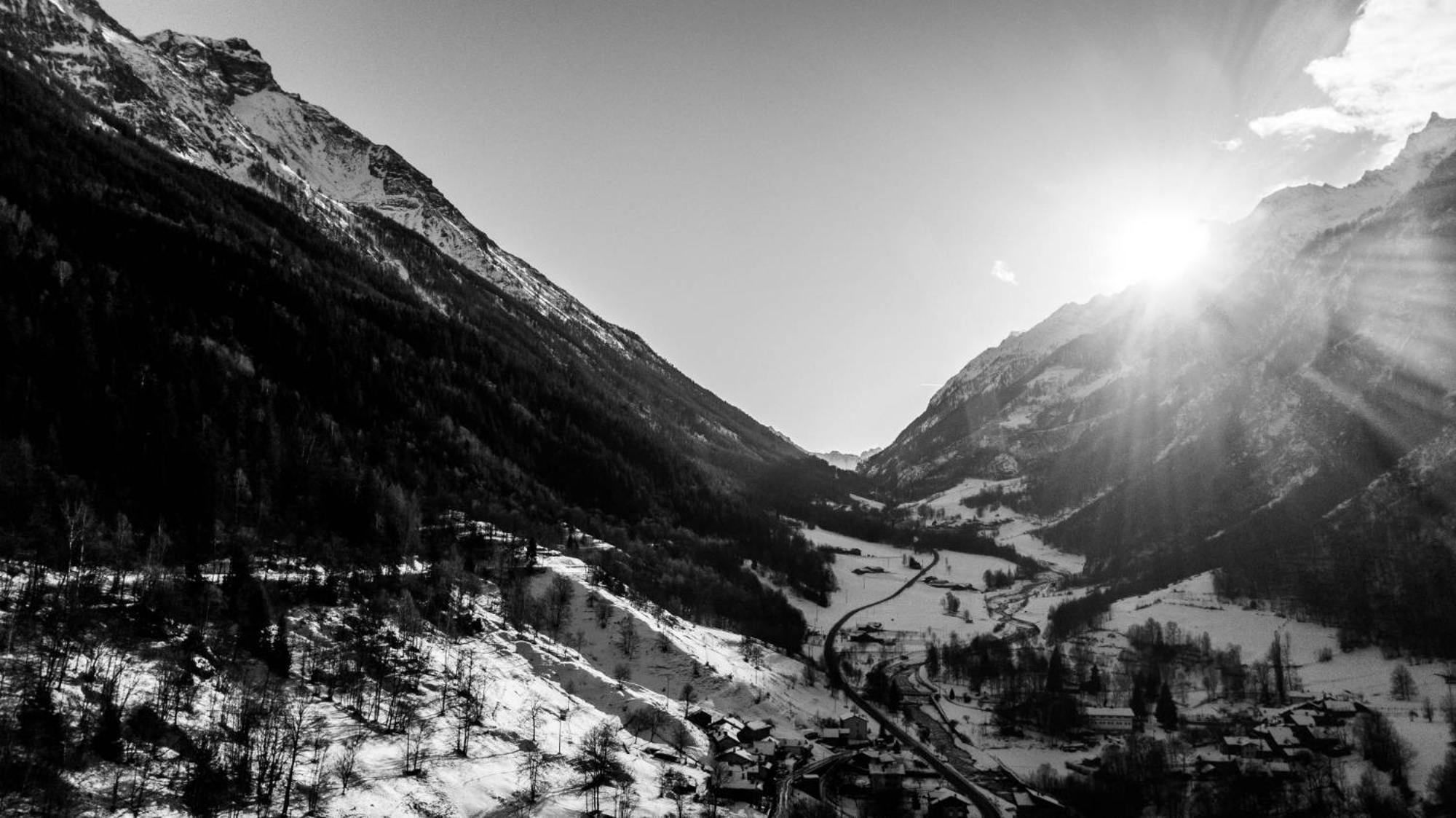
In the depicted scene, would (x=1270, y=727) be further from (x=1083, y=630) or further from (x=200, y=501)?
(x=200, y=501)

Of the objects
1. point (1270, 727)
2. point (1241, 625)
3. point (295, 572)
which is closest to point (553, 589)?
point (295, 572)

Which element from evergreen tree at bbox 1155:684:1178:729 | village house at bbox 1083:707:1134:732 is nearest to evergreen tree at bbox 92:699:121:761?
village house at bbox 1083:707:1134:732

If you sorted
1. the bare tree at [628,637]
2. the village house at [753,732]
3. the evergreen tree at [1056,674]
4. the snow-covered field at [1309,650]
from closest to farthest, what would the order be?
the village house at [753,732], the snow-covered field at [1309,650], the bare tree at [628,637], the evergreen tree at [1056,674]

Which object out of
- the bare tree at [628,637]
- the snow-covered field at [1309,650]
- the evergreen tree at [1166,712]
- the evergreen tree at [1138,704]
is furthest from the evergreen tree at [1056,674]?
the bare tree at [628,637]

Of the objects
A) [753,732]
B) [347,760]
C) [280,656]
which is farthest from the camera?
[753,732]

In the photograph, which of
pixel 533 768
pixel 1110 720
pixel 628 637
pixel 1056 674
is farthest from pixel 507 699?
pixel 1056 674

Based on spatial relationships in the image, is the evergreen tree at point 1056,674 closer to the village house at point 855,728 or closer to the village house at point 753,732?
the village house at point 855,728

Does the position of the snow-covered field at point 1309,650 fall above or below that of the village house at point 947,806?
above

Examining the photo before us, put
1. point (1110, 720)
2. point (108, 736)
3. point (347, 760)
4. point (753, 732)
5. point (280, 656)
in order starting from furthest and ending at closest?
point (1110, 720)
point (753, 732)
point (280, 656)
point (347, 760)
point (108, 736)

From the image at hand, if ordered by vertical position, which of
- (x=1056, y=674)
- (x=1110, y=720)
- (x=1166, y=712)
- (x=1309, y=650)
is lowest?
(x=1110, y=720)

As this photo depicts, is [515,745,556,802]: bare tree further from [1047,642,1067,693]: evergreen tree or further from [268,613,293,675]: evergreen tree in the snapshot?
[1047,642,1067,693]: evergreen tree

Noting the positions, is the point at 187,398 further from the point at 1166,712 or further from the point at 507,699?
the point at 1166,712
